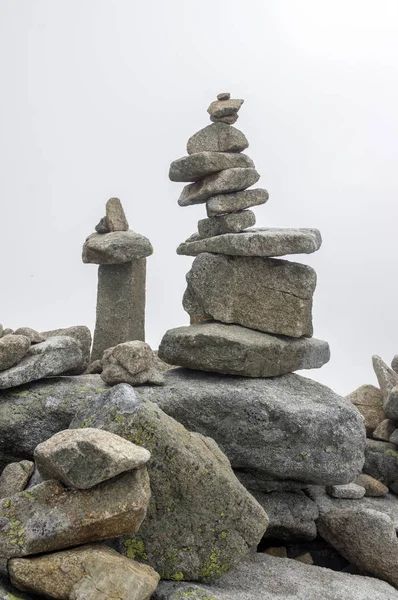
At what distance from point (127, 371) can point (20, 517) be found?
14.6 ft

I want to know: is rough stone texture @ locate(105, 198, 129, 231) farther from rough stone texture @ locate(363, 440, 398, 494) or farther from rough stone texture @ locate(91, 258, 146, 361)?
rough stone texture @ locate(363, 440, 398, 494)

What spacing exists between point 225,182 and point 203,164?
54 centimetres

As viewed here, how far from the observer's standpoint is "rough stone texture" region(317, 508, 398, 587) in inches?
429

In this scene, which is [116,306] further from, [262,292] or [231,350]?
[231,350]

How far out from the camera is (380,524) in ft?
36.6

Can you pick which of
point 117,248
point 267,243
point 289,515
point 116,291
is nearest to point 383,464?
point 289,515

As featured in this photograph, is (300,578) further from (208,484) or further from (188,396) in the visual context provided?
(188,396)

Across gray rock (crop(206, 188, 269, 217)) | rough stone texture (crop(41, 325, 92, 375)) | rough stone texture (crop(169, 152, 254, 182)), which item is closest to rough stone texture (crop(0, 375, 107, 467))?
rough stone texture (crop(41, 325, 92, 375))

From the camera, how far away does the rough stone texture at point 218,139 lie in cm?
1355

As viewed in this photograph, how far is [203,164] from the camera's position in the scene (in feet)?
43.0

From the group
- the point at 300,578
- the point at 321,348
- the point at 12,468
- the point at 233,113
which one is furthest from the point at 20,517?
the point at 233,113

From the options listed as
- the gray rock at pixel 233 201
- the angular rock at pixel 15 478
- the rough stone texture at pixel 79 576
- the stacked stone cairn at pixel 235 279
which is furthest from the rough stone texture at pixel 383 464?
the rough stone texture at pixel 79 576

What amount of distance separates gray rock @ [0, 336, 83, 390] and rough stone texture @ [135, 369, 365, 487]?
4.48 feet

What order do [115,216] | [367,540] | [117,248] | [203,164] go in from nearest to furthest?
[367,540], [203,164], [117,248], [115,216]
